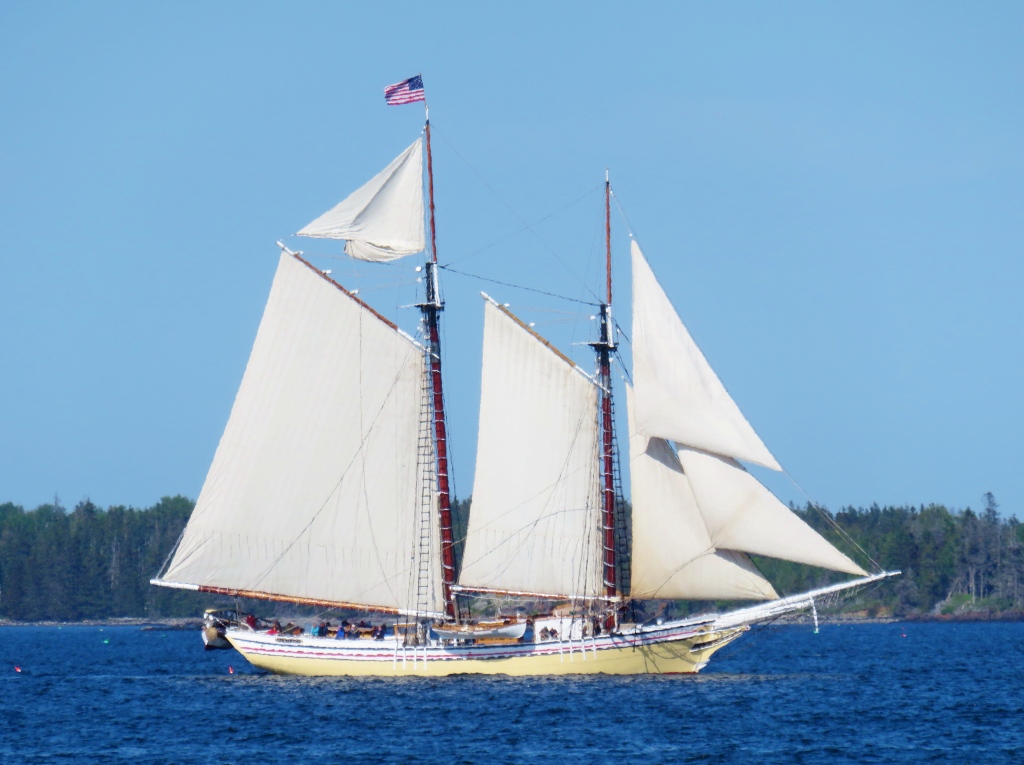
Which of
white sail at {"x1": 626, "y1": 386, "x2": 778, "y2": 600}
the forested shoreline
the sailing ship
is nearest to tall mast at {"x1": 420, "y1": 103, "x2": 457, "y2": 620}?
the sailing ship

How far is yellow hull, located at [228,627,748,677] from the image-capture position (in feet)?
195

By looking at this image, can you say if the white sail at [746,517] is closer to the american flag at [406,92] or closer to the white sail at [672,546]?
the white sail at [672,546]

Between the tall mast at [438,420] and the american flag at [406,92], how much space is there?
51.7 inches

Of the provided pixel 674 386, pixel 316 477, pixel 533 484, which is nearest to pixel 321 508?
pixel 316 477

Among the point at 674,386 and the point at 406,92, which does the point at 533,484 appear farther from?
the point at 406,92

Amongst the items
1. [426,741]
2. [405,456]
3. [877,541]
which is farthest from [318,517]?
[877,541]

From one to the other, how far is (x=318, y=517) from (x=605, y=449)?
12.6m

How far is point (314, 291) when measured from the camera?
206 feet

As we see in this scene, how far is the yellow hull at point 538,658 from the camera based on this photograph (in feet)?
195

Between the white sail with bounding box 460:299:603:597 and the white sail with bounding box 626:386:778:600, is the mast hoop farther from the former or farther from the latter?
the white sail with bounding box 626:386:778:600

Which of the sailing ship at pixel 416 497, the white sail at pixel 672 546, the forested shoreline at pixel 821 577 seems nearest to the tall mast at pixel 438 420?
the sailing ship at pixel 416 497

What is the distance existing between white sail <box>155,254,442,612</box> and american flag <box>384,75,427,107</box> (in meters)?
8.34

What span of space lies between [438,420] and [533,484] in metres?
5.48

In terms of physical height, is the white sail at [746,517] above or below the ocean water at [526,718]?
above
